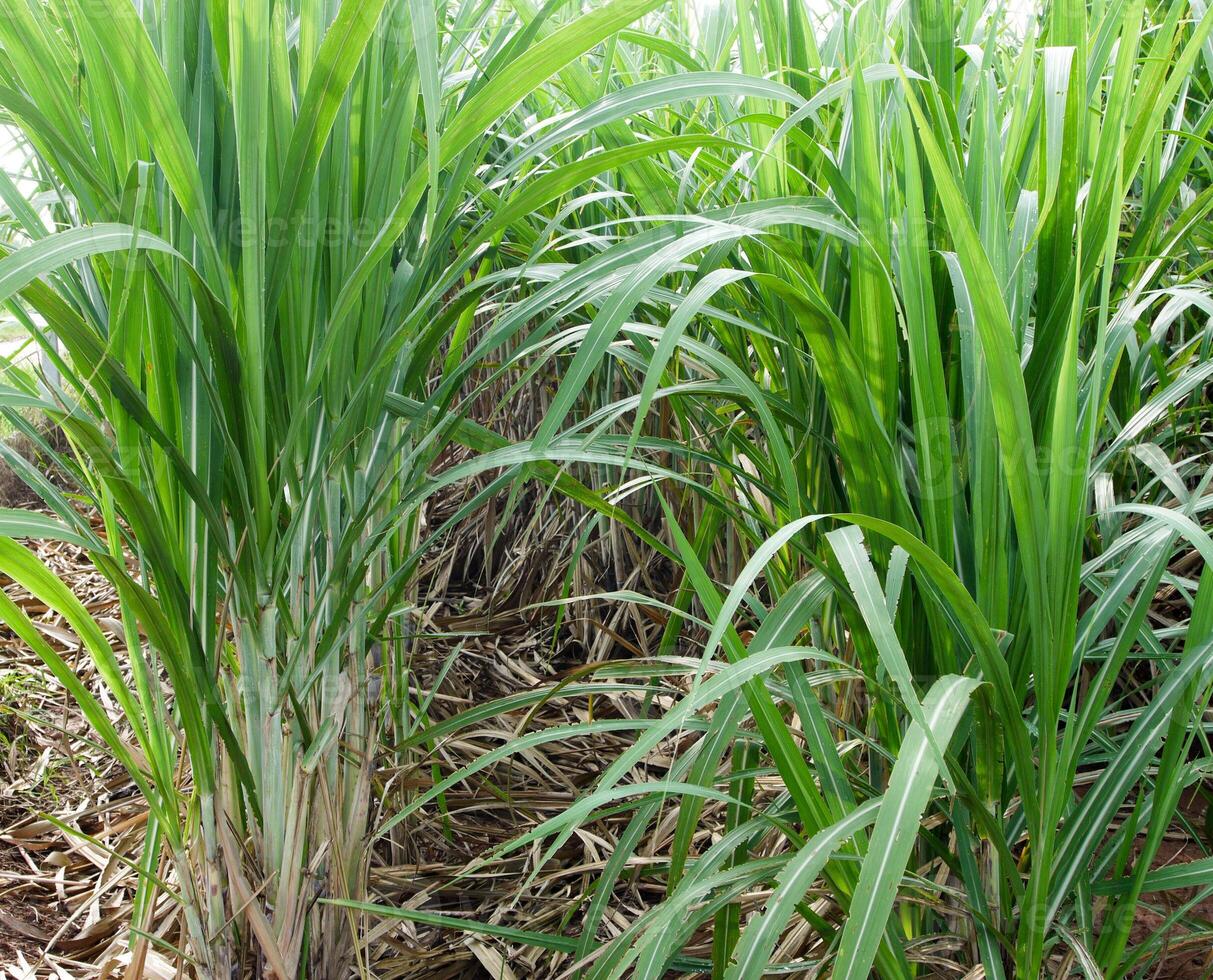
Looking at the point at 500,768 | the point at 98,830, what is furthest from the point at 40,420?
the point at 500,768

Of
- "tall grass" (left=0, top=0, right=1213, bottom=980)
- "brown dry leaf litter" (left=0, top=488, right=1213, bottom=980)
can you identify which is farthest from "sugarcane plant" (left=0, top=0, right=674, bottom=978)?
"brown dry leaf litter" (left=0, top=488, right=1213, bottom=980)

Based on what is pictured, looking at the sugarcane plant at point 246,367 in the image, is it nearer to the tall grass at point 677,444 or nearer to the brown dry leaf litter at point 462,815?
the tall grass at point 677,444

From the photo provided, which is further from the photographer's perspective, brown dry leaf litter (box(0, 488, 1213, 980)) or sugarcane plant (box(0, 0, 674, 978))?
brown dry leaf litter (box(0, 488, 1213, 980))

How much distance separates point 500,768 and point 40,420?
1472 millimetres

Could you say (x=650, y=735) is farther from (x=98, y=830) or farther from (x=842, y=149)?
(x=98, y=830)

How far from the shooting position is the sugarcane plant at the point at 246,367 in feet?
1.82

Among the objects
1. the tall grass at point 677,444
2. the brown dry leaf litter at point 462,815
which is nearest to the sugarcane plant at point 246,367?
the tall grass at point 677,444

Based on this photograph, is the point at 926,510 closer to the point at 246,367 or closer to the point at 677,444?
the point at 677,444

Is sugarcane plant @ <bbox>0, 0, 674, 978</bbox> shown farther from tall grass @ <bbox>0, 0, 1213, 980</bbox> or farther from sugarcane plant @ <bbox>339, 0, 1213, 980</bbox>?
sugarcane plant @ <bbox>339, 0, 1213, 980</bbox>

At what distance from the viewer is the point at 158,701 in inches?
→ 26.5

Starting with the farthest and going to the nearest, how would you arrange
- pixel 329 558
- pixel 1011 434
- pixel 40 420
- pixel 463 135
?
pixel 40 420 < pixel 329 558 < pixel 463 135 < pixel 1011 434

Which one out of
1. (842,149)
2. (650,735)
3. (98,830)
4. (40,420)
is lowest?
(98,830)

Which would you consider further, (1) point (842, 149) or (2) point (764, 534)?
(2) point (764, 534)

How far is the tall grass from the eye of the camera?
1.74 feet
